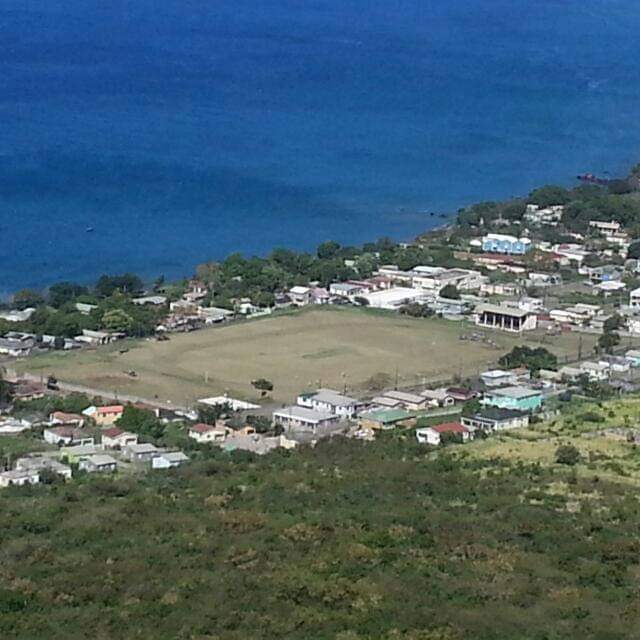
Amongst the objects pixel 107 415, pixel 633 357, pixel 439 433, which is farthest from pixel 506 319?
pixel 107 415

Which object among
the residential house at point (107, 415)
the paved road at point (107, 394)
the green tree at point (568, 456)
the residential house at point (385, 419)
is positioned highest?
the green tree at point (568, 456)

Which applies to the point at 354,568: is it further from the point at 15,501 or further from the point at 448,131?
the point at 448,131

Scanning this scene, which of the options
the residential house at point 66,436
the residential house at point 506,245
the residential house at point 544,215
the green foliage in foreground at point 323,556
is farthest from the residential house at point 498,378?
the residential house at point 544,215

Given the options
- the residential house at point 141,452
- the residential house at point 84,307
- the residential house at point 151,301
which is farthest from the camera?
the residential house at point 151,301

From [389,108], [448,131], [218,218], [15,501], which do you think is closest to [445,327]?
[218,218]

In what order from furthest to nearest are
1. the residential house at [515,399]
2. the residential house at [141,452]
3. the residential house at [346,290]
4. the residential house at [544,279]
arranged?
the residential house at [544,279] → the residential house at [346,290] → the residential house at [515,399] → the residential house at [141,452]

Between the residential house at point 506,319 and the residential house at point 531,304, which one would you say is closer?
the residential house at point 506,319

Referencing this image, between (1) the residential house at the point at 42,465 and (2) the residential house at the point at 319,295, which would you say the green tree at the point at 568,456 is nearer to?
(1) the residential house at the point at 42,465
